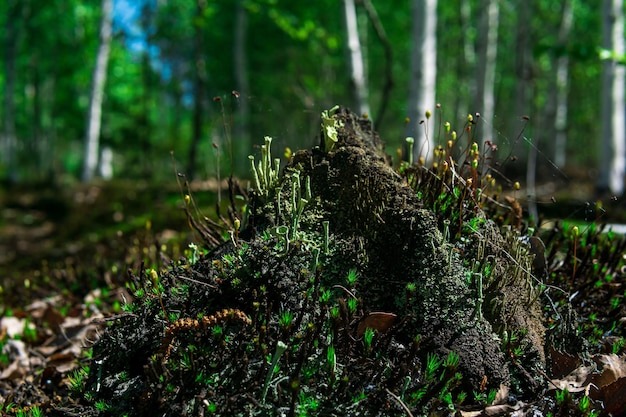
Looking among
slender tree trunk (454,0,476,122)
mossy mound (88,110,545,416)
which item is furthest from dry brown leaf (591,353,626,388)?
slender tree trunk (454,0,476,122)

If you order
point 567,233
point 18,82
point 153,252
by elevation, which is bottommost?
point 153,252

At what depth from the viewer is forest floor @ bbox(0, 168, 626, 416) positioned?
2.40 m

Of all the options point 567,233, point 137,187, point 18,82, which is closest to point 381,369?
point 567,233

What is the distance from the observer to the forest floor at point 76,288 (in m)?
2.40

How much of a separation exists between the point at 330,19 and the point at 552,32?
35.7ft

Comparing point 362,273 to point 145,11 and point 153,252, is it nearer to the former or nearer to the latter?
point 153,252

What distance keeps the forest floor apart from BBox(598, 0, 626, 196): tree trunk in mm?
1392

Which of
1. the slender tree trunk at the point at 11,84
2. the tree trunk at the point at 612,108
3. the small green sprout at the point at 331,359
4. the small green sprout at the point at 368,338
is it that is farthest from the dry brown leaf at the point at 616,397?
the slender tree trunk at the point at 11,84

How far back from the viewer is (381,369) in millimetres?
1812

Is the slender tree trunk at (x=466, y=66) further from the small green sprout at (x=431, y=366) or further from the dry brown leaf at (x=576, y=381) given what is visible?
the small green sprout at (x=431, y=366)

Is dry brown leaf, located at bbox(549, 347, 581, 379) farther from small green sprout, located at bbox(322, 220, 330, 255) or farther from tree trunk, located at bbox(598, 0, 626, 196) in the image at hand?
tree trunk, located at bbox(598, 0, 626, 196)

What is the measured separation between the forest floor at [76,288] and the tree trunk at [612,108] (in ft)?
4.57

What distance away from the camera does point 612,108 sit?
10.2 m

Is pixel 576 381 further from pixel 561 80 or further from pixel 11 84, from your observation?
pixel 561 80
